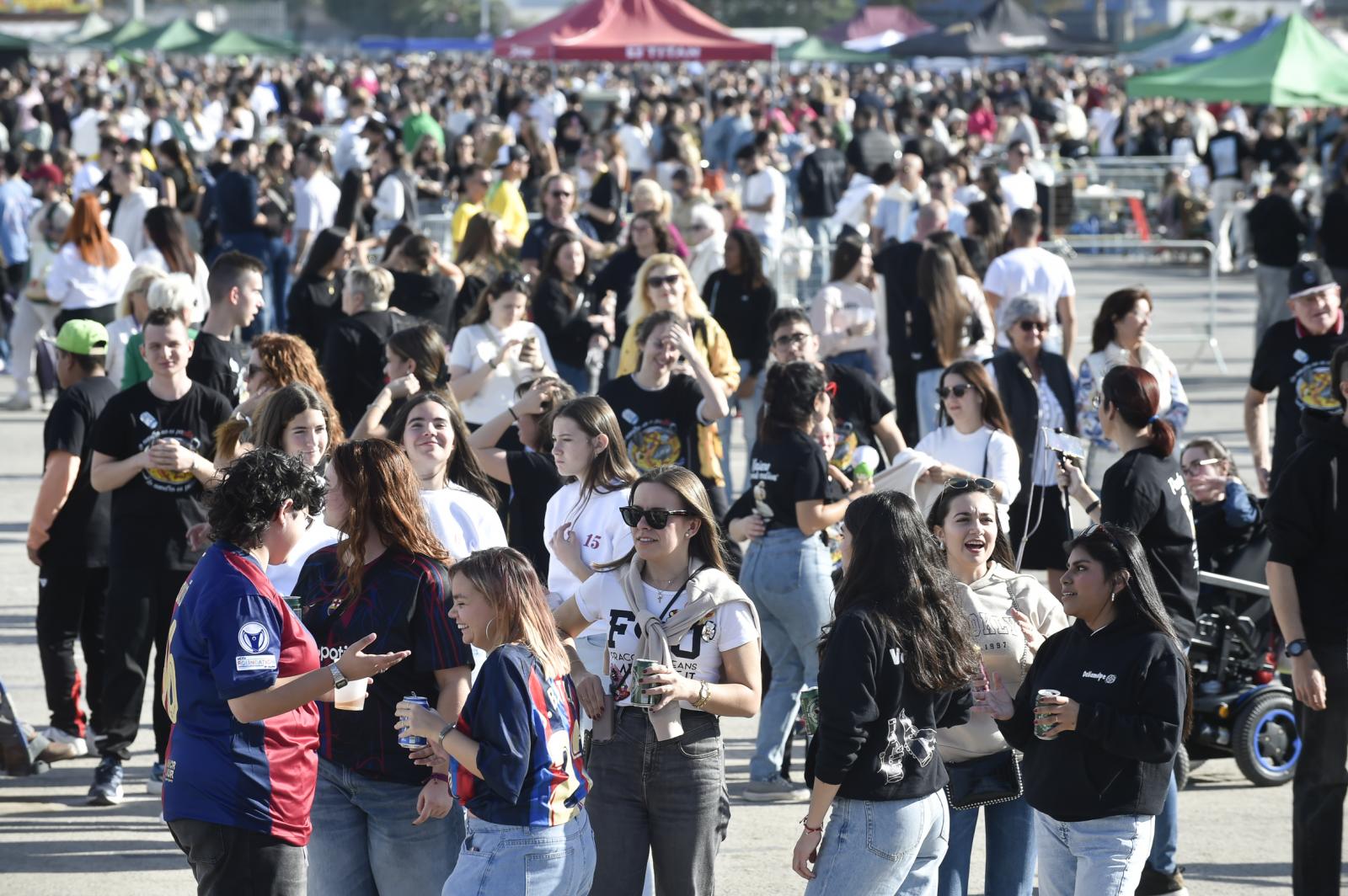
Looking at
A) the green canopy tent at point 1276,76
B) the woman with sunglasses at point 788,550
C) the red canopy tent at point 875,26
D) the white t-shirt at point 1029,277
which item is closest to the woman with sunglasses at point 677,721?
the woman with sunglasses at point 788,550

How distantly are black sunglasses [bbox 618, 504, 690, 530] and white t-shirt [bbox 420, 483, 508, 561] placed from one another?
0.79 m

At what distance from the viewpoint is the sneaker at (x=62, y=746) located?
7152 mm

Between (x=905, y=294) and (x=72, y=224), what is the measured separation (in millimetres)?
5339

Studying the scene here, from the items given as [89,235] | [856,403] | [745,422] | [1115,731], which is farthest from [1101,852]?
[89,235]

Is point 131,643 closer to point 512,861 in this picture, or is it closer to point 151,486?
point 151,486

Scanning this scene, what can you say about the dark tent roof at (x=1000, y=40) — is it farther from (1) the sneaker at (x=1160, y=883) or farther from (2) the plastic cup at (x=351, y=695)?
(2) the plastic cup at (x=351, y=695)

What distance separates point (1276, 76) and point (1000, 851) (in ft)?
54.7

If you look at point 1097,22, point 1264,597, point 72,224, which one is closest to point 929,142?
point 72,224

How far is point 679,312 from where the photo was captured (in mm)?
9008

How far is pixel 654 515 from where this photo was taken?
4773 millimetres

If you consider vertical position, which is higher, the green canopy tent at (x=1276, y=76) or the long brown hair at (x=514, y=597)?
the green canopy tent at (x=1276, y=76)

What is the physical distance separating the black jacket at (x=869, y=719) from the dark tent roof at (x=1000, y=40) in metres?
29.0

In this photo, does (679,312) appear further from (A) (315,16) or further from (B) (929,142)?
(A) (315,16)

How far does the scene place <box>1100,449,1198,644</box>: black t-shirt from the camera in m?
5.95
